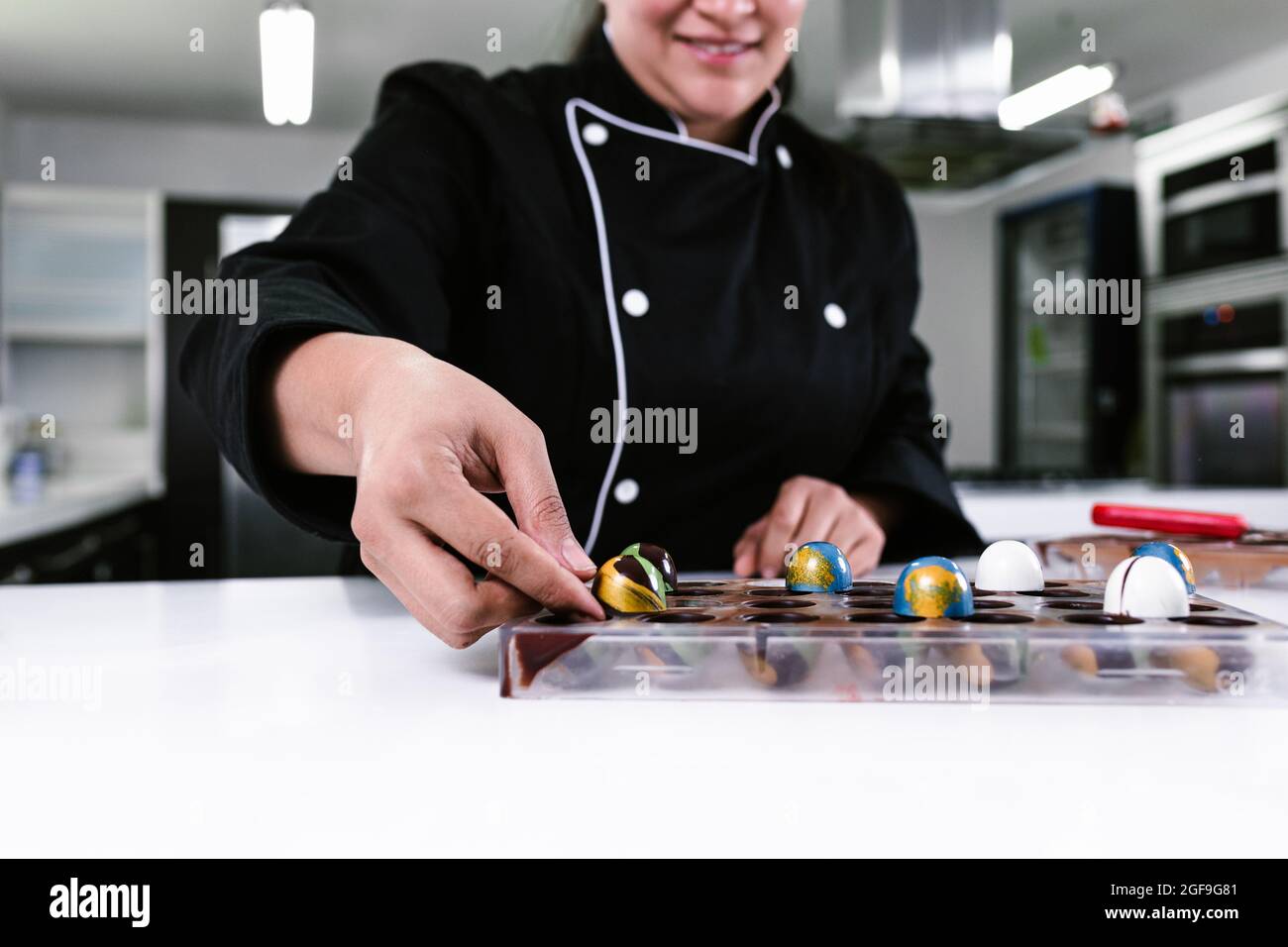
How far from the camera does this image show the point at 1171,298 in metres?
4.10

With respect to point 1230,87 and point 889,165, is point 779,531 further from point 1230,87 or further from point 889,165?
point 1230,87

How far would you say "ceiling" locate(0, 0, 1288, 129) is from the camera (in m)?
3.50

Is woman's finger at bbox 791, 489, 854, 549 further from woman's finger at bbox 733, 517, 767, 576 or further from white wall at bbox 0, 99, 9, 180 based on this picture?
white wall at bbox 0, 99, 9, 180

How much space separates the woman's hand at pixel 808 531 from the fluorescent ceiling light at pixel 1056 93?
2.26 meters

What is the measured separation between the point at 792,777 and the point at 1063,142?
3005 mm

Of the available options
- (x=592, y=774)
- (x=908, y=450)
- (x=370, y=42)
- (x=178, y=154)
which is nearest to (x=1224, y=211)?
(x=370, y=42)

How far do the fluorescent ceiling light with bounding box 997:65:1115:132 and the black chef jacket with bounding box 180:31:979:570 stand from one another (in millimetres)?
2018

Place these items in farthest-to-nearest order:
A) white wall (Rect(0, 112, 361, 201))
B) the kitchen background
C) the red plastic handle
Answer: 1. white wall (Rect(0, 112, 361, 201))
2. the kitchen background
3. the red plastic handle

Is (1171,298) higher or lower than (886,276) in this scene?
higher

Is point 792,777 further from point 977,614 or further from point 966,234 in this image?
point 966,234

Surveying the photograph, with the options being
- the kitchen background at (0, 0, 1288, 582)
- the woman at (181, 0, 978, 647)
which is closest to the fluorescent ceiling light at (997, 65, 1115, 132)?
the kitchen background at (0, 0, 1288, 582)

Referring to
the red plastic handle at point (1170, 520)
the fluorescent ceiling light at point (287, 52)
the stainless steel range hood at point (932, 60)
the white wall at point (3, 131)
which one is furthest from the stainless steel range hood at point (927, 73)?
the white wall at point (3, 131)
